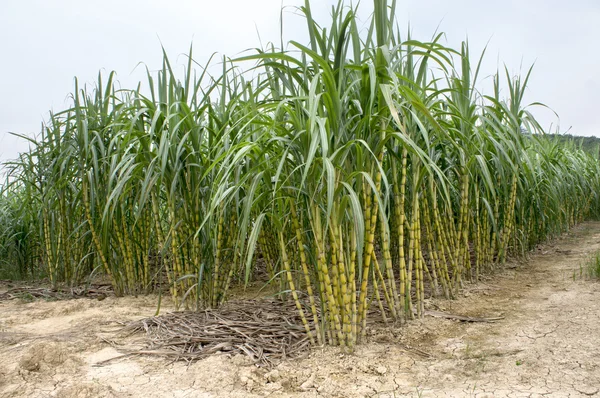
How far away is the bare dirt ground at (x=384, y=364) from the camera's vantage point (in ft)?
4.91

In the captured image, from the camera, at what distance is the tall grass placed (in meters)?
1.62

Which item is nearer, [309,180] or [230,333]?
[309,180]

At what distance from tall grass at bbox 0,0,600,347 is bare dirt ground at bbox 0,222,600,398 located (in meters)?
0.17

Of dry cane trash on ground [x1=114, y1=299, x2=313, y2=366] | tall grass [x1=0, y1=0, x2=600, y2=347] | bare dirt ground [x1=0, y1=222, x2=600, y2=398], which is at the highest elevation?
tall grass [x1=0, y1=0, x2=600, y2=347]

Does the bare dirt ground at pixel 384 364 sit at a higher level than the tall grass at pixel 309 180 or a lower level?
lower

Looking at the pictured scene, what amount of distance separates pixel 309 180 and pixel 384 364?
0.70 meters

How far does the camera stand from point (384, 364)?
1653mm

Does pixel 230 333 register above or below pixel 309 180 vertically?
below

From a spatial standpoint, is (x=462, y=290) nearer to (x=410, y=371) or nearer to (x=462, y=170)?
(x=462, y=170)

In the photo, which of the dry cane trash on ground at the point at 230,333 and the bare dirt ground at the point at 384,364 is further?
the dry cane trash on ground at the point at 230,333

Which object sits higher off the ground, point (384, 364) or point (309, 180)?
point (309, 180)

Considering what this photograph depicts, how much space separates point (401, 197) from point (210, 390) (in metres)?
1.03

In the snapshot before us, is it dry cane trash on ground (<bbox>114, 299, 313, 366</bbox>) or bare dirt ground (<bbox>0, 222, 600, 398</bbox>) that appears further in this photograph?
dry cane trash on ground (<bbox>114, 299, 313, 366</bbox>)

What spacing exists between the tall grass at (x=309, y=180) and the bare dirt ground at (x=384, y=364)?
168 mm
